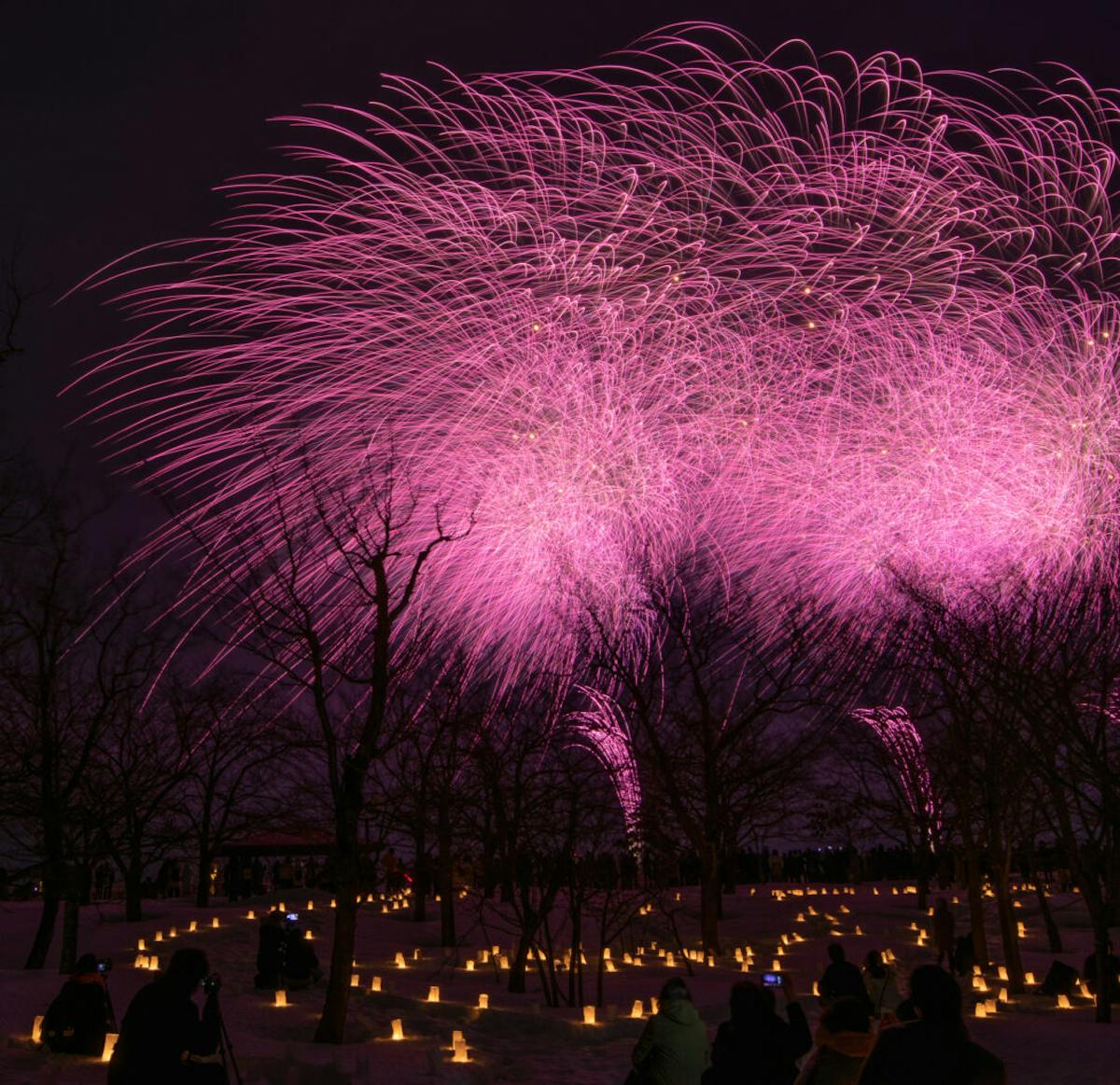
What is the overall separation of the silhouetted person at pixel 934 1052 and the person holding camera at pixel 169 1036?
382 cm

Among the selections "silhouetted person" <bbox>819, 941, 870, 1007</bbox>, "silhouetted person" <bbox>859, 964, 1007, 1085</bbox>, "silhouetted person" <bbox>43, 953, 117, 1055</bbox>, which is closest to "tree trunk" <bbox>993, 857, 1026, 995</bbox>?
"silhouetted person" <bbox>819, 941, 870, 1007</bbox>

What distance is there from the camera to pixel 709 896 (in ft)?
79.3

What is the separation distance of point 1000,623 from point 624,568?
33.6 feet

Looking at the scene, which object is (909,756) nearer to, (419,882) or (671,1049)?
(419,882)

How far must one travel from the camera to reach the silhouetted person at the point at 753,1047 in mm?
7344

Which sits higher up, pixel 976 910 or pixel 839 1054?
pixel 976 910

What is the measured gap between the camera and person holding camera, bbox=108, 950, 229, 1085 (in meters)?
6.77

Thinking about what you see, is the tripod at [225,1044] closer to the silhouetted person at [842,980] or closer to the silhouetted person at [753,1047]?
the silhouetted person at [753,1047]

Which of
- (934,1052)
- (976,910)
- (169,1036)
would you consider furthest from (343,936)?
(976,910)

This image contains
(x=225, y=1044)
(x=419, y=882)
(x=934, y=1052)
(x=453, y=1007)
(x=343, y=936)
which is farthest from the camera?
(x=419, y=882)

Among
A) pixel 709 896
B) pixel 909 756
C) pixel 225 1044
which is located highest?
pixel 909 756

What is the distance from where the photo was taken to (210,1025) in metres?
7.06

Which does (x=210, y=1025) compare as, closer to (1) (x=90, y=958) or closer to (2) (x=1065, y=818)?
(1) (x=90, y=958)

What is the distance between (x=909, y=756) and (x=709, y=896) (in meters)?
7.42
